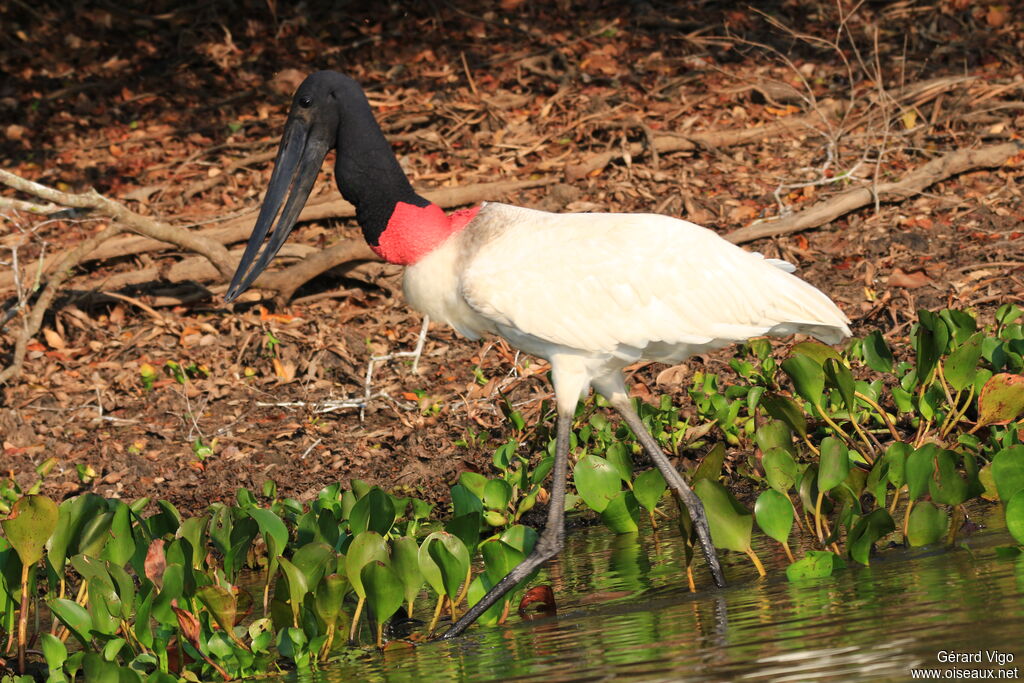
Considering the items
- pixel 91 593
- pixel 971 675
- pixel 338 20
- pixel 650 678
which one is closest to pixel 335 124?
pixel 91 593

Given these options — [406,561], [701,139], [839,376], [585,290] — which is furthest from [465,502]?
[701,139]

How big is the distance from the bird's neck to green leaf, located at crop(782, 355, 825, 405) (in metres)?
1.35

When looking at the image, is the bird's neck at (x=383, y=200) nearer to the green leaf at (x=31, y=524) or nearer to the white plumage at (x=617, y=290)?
the white plumage at (x=617, y=290)

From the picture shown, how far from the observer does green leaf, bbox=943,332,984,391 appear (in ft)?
17.2

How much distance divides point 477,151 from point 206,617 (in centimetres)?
675

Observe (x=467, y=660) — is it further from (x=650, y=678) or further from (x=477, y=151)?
(x=477, y=151)

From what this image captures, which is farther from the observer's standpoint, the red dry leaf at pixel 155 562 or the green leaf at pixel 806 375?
the green leaf at pixel 806 375

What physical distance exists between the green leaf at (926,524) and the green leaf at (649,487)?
0.94 metres

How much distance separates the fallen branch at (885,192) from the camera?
8.47 meters

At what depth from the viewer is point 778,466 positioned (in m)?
4.79

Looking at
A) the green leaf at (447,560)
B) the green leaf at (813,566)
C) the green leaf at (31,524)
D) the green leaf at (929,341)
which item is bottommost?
the green leaf at (813,566)

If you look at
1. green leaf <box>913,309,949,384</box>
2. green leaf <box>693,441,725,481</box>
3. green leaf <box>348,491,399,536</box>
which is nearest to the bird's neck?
green leaf <box>348,491,399,536</box>

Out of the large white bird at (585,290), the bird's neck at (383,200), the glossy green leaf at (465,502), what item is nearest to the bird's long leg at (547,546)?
the large white bird at (585,290)

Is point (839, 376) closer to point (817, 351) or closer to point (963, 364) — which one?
point (817, 351)
